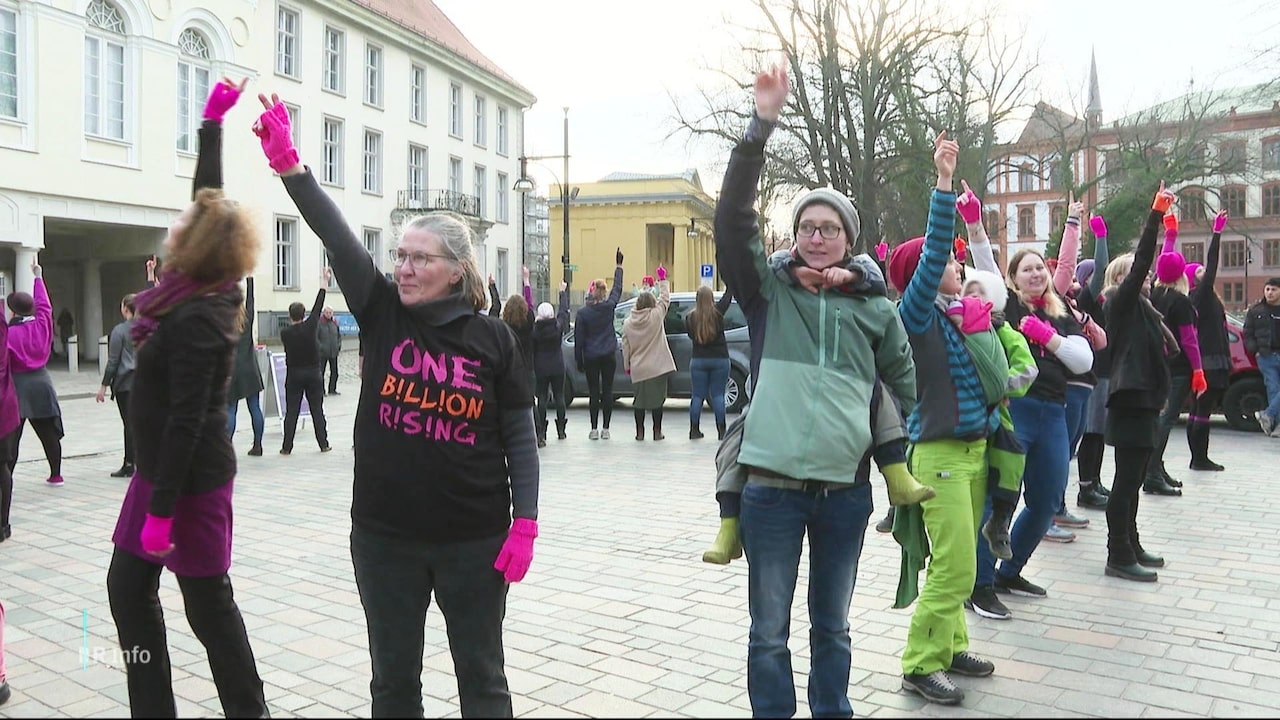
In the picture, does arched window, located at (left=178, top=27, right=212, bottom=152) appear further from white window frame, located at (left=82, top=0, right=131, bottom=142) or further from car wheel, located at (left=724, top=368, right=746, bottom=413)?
car wheel, located at (left=724, top=368, right=746, bottom=413)

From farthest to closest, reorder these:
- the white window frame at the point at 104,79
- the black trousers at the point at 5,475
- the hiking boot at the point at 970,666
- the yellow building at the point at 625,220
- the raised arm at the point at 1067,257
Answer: the yellow building at the point at 625,220, the white window frame at the point at 104,79, the black trousers at the point at 5,475, the raised arm at the point at 1067,257, the hiking boot at the point at 970,666

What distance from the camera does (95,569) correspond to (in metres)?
6.05

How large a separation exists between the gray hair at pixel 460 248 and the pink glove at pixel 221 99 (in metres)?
0.81

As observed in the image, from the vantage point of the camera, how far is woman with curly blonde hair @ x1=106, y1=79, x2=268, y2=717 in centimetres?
297

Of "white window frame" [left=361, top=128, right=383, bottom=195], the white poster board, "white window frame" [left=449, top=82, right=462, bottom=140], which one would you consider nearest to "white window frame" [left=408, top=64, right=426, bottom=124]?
"white window frame" [left=449, top=82, right=462, bottom=140]

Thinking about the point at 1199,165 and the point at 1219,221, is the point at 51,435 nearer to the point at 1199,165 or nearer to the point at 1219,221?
the point at 1219,221

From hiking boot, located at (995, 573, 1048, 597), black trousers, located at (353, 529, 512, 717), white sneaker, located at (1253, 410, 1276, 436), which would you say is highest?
black trousers, located at (353, 529, 512, 717)

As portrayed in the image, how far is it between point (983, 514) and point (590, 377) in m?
→ 8.57

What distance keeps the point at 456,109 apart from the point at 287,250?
12230 mm

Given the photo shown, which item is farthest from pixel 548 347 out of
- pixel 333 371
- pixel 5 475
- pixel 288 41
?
pixel 288 41

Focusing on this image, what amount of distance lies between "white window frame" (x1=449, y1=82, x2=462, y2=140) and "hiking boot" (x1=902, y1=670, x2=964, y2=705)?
3987 centimetres

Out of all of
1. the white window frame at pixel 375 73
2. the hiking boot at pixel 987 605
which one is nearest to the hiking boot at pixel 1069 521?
the hiking boot at pixel 987 605

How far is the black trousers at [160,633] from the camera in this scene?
315 cm

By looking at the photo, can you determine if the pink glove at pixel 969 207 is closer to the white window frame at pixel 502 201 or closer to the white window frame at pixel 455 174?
the white window frame at pixel 455 174
